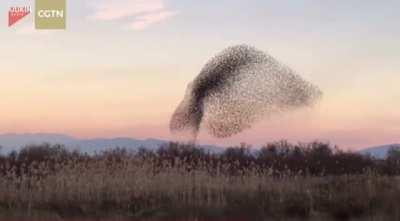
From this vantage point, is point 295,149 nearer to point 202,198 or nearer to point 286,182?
point 286,182

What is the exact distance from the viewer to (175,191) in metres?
17.9

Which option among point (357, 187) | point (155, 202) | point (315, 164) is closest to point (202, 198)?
point (155, 202)

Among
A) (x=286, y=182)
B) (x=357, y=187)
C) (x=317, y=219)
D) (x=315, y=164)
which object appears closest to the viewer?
(x=317, y=219)

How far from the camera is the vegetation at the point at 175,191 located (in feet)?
50.9

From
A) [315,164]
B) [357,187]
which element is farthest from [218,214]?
[315,164]

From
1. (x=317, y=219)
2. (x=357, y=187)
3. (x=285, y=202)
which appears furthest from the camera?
(x=357, y=187)

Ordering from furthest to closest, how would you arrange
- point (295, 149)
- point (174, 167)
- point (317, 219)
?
point (295, 149) < point (174, 167) < point (317, 219)

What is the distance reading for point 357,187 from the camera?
57.5ft

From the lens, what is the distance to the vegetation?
1552 centimetres

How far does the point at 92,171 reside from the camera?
2000 centimetres

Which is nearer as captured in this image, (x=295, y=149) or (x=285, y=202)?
(x=285, y=202)

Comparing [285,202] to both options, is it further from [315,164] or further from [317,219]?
[315,164]

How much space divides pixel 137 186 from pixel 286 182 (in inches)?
149

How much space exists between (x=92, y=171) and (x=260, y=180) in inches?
180
